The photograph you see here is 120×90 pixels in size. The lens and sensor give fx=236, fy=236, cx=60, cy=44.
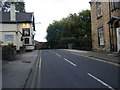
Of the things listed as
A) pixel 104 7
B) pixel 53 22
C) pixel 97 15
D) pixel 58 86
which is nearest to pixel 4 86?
pixel 58 86

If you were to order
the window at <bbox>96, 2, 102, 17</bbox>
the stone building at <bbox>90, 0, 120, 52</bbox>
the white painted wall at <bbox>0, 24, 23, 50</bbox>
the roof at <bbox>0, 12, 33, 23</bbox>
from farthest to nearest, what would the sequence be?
1. the roof at <bbox>0, 12, 33, 23</bbox>
2. the white painted wall at <bbox>0, 24, 23, 50</bbox>
3. the window at <bbox>96, 2, 102, 17</bbox>
4. the stone building at <bbox>90, 0, 120, 52</bbox>

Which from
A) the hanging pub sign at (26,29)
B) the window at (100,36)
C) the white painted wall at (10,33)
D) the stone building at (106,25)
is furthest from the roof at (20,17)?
the window at (100,36)

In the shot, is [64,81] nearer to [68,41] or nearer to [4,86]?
[4,86]

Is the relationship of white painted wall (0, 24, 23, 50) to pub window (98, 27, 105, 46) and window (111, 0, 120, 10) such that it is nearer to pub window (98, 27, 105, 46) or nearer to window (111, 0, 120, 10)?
pub window (98, 27, 105, 46)

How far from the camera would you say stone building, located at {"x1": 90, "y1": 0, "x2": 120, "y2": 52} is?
2547cm

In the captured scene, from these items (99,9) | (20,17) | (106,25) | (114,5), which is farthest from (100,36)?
(20,17)

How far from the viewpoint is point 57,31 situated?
268ft

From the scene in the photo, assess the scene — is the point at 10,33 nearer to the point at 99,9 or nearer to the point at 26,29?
the point at 26,29

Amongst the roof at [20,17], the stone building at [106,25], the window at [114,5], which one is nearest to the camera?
the window at [114,5]

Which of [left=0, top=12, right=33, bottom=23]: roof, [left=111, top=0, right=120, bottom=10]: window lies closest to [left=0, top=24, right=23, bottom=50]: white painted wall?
[left=0, top=12, right=33, bottom=23]: roof

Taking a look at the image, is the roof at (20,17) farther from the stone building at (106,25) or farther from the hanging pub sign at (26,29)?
the stone building at (106,25)

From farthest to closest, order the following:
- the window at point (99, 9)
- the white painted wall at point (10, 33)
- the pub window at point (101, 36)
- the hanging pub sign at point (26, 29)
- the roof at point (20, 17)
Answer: the hanging pub sign at point (26, 29) < the roof at point (20, 17) < the white painted wall at point (10, 33) < the window at point (99, 9) < the pub window at point (101, 36)

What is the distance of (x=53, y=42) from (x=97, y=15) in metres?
47.0

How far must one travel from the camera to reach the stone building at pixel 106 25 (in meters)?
25.5
